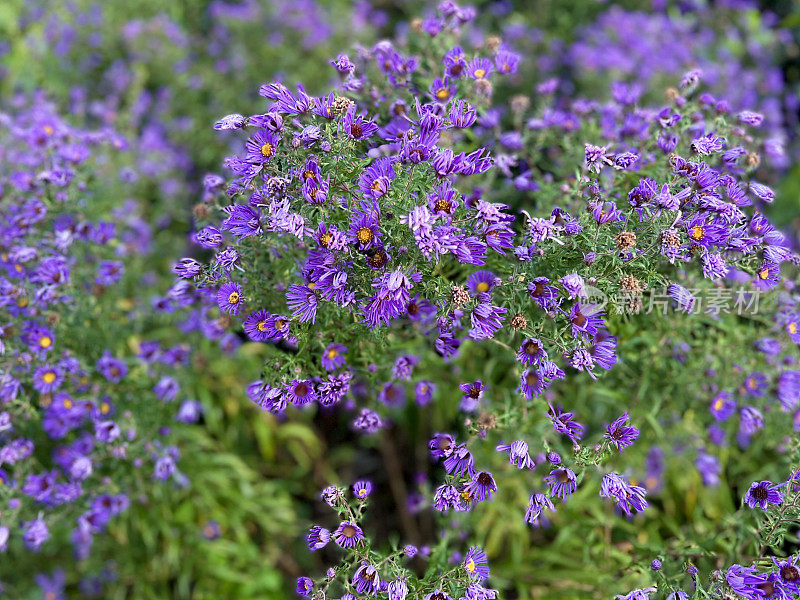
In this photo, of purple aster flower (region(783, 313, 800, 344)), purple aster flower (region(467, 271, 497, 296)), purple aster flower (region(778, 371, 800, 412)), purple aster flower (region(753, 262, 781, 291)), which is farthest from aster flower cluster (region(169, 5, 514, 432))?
purple aster flower (region(778, 371, 800, 412))

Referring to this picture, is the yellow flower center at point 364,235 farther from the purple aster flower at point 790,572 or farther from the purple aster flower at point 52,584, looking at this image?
the purple aster flower at point 52,584

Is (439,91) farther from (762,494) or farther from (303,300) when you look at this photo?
(762,494)

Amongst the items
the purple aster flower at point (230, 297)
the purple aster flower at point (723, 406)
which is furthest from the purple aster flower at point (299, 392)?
the purple aster flower at point (723, 406)

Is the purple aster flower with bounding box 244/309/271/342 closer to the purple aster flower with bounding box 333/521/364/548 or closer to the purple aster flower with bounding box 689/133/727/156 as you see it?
the purple aster flower with bounding box 333/521/364/548

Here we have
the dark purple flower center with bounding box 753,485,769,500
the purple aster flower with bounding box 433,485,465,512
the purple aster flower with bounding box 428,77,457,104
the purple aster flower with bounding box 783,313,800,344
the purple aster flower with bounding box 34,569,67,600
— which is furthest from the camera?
the purple aster flower with bounding box 34,569,67,600

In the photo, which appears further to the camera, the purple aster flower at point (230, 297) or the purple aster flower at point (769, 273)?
the purple aster flower at point (769, 273)

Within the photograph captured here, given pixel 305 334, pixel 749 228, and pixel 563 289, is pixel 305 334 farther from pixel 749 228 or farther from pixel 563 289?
pixel 749 228
